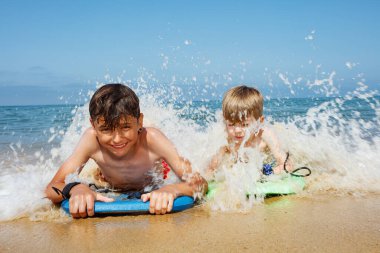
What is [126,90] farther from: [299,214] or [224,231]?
[299,214]

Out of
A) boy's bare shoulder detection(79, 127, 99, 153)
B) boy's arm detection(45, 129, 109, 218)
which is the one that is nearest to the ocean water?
boy's arm detection(45, 129, 109, 218)

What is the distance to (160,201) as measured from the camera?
11.0 ft

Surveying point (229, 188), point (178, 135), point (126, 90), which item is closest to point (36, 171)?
point (178, 135)

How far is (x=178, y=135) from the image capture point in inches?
265

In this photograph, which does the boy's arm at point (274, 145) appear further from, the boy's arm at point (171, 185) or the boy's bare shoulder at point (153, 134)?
the boy's bare shoulder at point (153, 134)

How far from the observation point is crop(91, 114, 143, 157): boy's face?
3545 mm

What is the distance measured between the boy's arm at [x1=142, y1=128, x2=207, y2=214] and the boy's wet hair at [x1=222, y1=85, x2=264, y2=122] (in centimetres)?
113

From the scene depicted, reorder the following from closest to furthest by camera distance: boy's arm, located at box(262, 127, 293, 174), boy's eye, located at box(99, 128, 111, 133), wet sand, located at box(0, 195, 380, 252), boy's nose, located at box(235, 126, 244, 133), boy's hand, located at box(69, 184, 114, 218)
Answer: wet sand, located at box(0, 195, 380, 252) → boy's hand, located at box(69, 184, 114, 218) → boy's eye, located at box(99, 128, 111, 133) → boy's nose, located at box(235, 126, 244, 133) → boy's arm, located at box(262, 127, 293, 174)

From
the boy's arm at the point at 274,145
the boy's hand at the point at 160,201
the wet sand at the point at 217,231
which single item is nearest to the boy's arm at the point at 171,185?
the boy's hand at the point at 160,201

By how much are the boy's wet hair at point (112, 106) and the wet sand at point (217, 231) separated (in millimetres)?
810

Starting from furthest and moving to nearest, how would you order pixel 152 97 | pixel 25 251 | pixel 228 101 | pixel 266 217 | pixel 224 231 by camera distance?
pixel 152 97 → pixel 228 101 → pixel 266 217 → pixel 224 231 → pixel 25 251

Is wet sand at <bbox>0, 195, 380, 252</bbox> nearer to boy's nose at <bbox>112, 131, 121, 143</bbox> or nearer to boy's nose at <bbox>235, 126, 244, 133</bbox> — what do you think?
boy's nose at <bbox>112, 131, 121, 143</bbox>

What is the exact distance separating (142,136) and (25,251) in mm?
1620

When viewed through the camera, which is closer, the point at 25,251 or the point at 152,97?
the point at 25,251
